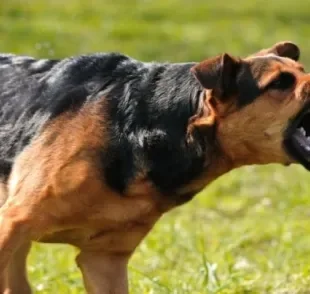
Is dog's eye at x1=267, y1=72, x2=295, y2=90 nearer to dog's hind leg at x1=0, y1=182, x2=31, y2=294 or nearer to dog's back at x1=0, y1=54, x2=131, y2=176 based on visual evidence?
dog's back at x1=0, y1=54, x2=131, y2=176

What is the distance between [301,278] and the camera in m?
7.09

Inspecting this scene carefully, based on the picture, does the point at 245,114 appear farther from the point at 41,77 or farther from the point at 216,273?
the point at 216,273

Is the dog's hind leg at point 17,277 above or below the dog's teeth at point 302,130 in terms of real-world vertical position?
below

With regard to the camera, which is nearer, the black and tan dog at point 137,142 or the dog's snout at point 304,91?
the dog's snout at point 304,91

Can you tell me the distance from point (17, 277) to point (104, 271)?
0.80 metres

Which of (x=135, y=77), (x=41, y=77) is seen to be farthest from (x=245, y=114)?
(x=41, y=77)

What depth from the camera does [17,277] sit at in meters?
6.77

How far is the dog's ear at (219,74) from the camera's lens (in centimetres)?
552

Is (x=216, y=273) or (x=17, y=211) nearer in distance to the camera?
(x=17, y=211)

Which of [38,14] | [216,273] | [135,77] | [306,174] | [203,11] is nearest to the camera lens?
[135,77]

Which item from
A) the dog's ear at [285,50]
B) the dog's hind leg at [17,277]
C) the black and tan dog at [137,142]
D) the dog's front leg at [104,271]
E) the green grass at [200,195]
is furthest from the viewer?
the green grass at [200,195]

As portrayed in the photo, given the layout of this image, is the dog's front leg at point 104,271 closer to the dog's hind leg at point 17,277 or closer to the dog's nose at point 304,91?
the dog's hind leg at point 17,277

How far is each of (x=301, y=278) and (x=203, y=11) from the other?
15.6 meters

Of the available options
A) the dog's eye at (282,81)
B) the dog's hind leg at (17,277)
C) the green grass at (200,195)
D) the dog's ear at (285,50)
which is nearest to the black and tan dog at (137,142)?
the dog's eye at (282,81)
